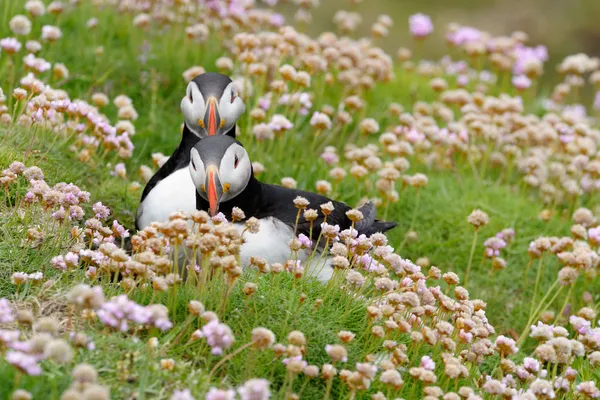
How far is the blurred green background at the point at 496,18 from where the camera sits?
17781 millimetres

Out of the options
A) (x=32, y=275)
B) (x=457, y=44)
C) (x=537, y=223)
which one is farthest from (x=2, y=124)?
(x=457, y=44)

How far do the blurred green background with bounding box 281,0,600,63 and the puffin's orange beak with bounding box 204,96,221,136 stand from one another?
38.5 feet

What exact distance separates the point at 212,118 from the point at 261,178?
1100mm

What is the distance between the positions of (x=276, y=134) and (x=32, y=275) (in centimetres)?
311

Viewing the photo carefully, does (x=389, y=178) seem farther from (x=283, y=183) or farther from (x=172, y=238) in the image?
(x=172, y=238)

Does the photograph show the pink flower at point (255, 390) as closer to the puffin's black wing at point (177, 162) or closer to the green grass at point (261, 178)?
the green grass at point (261, 178)

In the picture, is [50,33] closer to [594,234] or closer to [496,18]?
[594,234]

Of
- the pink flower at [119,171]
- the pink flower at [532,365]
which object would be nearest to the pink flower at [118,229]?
the pink flower at [119,171]

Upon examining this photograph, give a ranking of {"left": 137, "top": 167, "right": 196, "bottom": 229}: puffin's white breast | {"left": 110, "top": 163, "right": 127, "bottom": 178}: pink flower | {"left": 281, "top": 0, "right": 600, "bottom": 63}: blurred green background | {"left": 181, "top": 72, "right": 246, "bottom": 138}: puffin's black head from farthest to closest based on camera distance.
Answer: {"left": 281, "top": 0, "right": 600, "bottom": 63}: blurred green background
{"left": 110, "top": 163, "right": 127, "bottom": 178}: pink flower
{"left": 181, "top": 72, "right": 246, "bottom": 138}: puffin's black head
{"left": 137, "top": 167, "right": 196, "bottom": 229}: puffin's white breast

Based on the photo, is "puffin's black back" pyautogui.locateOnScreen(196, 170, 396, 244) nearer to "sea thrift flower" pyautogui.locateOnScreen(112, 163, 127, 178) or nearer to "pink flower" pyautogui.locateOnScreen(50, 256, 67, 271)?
"pink flower" pyautogui.locateOnScreen(50, 256, 67, 271)

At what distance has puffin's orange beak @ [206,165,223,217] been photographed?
424cm

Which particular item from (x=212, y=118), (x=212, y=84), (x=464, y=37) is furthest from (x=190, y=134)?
(x=464, y=37)

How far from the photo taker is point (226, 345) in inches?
122

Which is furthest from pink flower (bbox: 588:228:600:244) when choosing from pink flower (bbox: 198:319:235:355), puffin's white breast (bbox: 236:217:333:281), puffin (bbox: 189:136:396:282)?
pink flower (bbox: 198:319:235:355)
